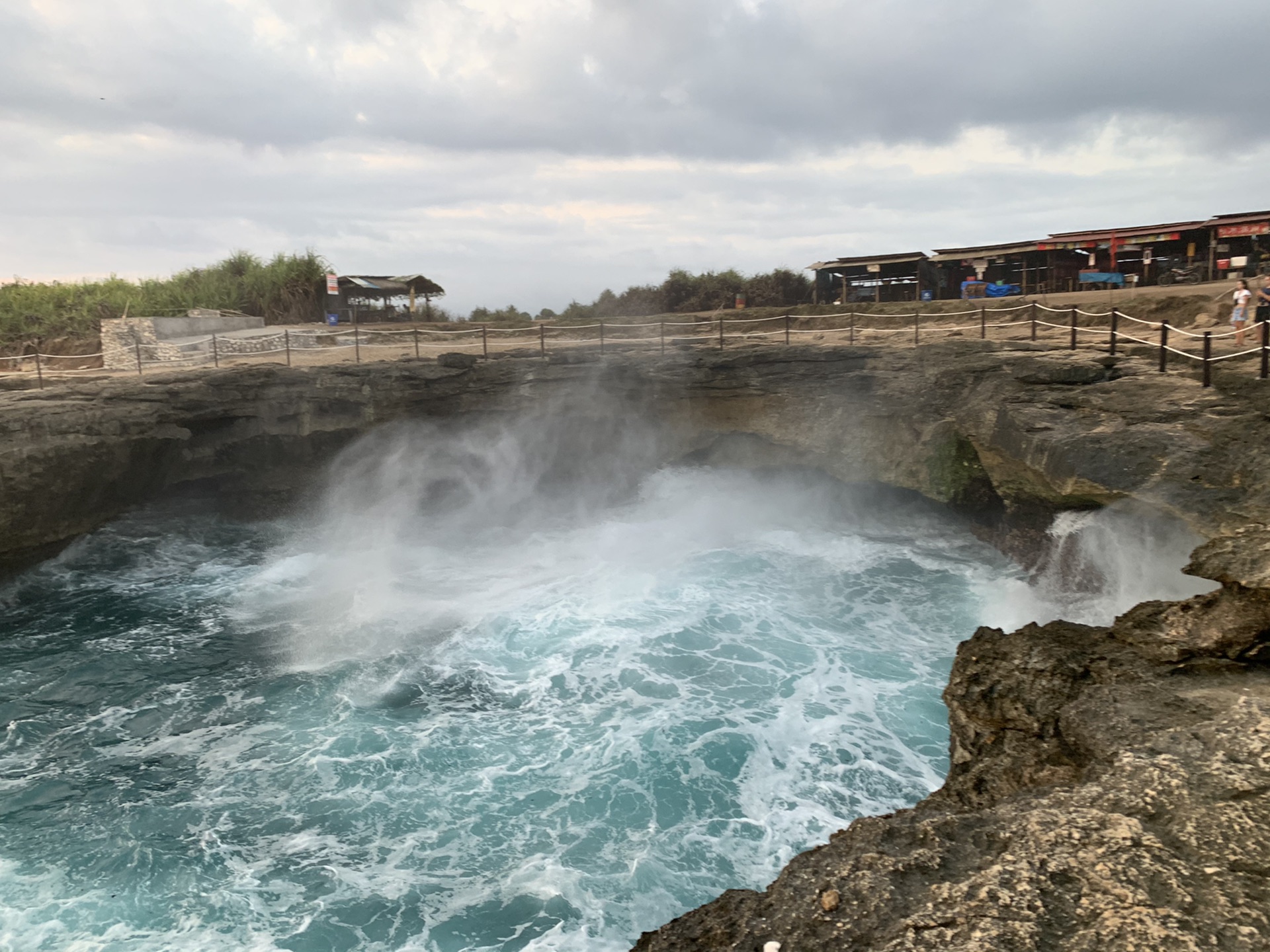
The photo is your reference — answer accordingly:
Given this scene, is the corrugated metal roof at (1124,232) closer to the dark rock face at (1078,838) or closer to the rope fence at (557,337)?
the rope fence at (557,337)

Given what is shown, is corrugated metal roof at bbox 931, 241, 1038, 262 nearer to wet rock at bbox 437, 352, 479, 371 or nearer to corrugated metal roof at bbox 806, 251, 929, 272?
corrugated metal roof at bbox 806, 251, 929, 272

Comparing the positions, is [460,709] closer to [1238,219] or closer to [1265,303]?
[1265,303]

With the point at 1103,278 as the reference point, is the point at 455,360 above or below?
below

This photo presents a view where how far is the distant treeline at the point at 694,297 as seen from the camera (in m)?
30.2

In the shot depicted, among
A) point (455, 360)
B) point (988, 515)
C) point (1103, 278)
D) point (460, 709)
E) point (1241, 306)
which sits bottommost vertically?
point (460, 709)

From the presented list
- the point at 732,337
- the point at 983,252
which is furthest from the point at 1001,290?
the point at 732,337

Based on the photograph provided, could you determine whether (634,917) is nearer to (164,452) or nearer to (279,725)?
(279,725)

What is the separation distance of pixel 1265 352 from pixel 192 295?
29.8 metres

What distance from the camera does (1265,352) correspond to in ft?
34.4

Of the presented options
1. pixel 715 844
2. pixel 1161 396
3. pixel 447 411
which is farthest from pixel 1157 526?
pixel 447 411

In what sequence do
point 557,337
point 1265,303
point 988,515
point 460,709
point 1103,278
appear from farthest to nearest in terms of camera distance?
point 557,337 → point 1103,278 → point 988,515 → point 1265,303 → point 460,709

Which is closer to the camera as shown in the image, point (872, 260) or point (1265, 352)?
point (1265, 352)

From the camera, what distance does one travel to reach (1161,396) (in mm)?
11320

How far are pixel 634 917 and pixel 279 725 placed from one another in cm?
593
